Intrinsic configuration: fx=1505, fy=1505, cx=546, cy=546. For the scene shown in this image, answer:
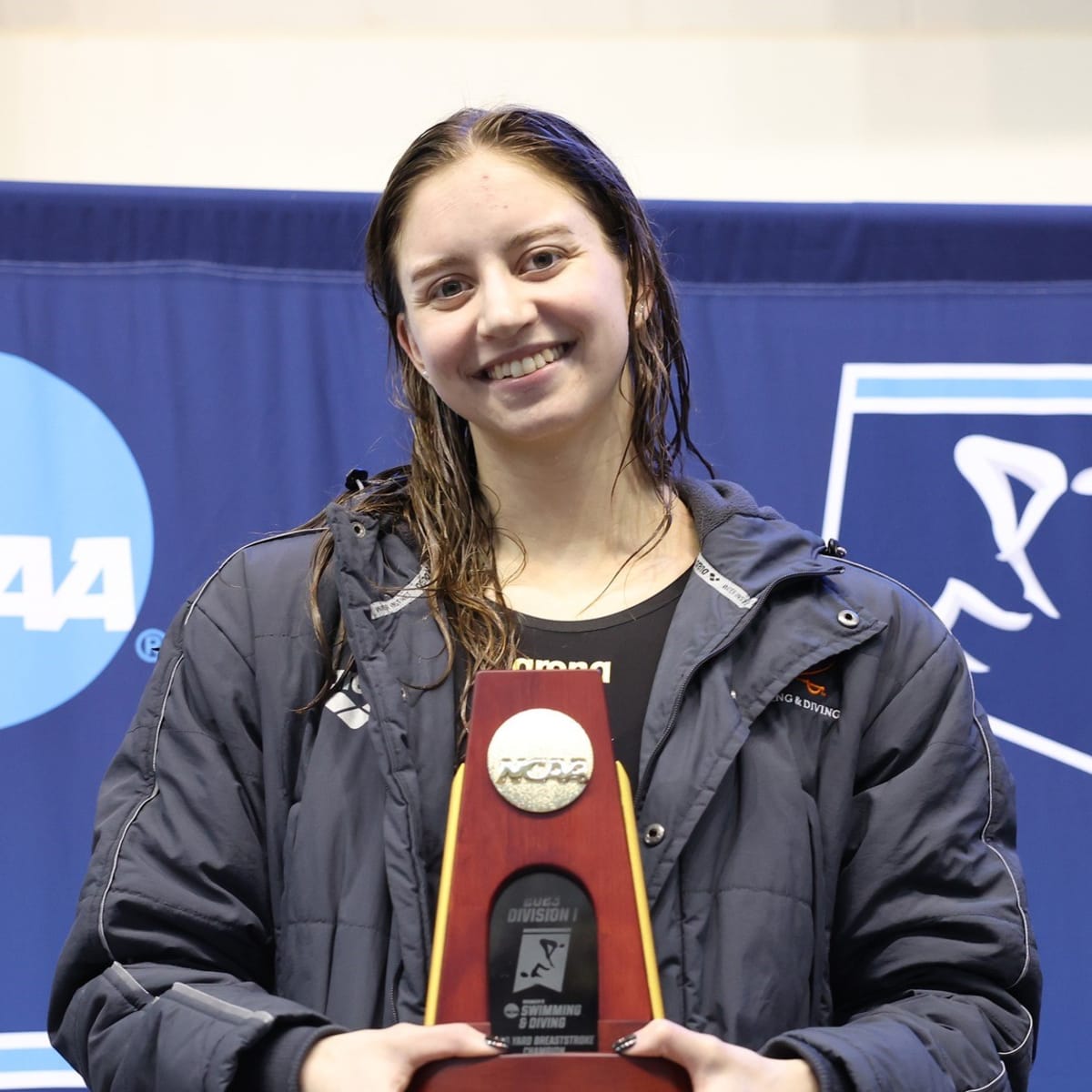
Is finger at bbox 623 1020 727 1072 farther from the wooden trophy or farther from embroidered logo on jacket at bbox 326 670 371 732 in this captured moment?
embroidered logo on jacket at bbox 326 670 371 732

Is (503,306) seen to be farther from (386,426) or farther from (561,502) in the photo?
(386,426)

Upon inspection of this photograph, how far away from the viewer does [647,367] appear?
1.37 meters

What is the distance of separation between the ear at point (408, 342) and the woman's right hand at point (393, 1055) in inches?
23.1

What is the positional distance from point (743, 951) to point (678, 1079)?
0.18 metres

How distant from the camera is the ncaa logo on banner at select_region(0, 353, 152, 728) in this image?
2.03 m

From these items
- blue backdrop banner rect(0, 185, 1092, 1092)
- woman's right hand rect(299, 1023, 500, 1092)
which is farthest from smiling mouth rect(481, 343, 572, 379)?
blue backdrop banner rect(0, 185, 1092, 1092)

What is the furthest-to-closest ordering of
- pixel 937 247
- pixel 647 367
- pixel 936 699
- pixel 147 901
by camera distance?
pixel 937 247
pixel 647 367
pixel 936 699
pixel 147 901

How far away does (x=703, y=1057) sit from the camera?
A: 947 millimetres

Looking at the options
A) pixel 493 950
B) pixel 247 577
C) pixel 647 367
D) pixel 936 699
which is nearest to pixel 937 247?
pixel 647 367

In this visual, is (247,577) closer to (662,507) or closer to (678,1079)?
(662,507)

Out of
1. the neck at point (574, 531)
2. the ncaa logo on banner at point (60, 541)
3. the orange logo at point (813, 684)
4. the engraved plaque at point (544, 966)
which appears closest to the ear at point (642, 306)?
the neck at point (574, 531)

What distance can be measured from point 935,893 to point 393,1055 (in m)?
0.48

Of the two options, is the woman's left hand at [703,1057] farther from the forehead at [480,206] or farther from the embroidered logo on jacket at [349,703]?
the forehead at [480,206]

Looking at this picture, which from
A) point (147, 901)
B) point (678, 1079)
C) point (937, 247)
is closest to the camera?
point (678, 1079)
